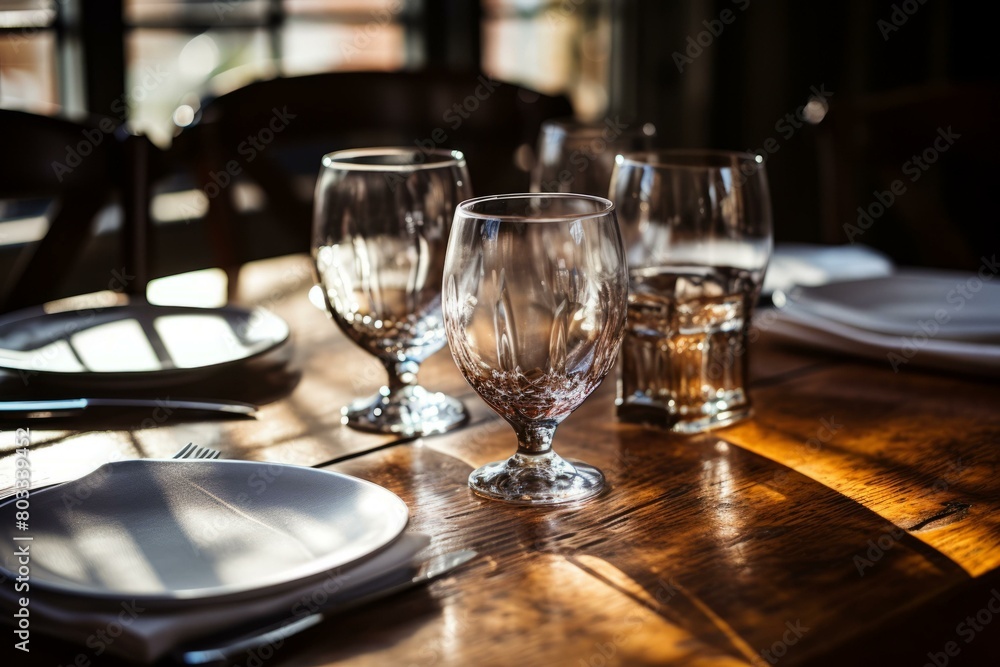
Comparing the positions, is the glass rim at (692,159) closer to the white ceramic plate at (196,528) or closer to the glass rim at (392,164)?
the glass rim at (392,164)

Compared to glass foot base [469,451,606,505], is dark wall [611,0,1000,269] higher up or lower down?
higher up

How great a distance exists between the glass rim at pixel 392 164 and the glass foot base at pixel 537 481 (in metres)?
0.22

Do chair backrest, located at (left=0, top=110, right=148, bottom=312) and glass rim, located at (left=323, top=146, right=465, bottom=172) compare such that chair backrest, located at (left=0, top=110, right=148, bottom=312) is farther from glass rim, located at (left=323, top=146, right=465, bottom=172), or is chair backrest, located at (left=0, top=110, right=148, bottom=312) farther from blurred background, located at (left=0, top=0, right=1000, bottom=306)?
glass rim, located at (left=323, top=146, right=465, bottom=172)

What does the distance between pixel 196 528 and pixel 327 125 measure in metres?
1.23

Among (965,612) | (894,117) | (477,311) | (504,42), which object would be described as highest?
(504,42)

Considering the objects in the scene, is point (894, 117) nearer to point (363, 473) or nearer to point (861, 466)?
point (861, 466)

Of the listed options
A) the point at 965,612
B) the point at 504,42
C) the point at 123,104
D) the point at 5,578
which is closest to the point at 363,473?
the point at 5,578

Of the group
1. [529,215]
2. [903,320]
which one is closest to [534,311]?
[529,215]

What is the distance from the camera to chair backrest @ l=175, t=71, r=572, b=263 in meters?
1.50

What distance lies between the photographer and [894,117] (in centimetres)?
173

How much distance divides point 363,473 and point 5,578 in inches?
8.9

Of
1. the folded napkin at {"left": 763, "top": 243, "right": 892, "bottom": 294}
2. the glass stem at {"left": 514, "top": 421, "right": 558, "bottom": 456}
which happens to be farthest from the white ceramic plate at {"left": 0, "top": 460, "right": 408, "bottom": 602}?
the folded napkin at {"left": 763, "top": 243, "right": 892, "bottom": 294}

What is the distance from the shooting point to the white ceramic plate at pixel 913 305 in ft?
3.04

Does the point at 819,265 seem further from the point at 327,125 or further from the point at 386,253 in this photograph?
the point at 327,125
